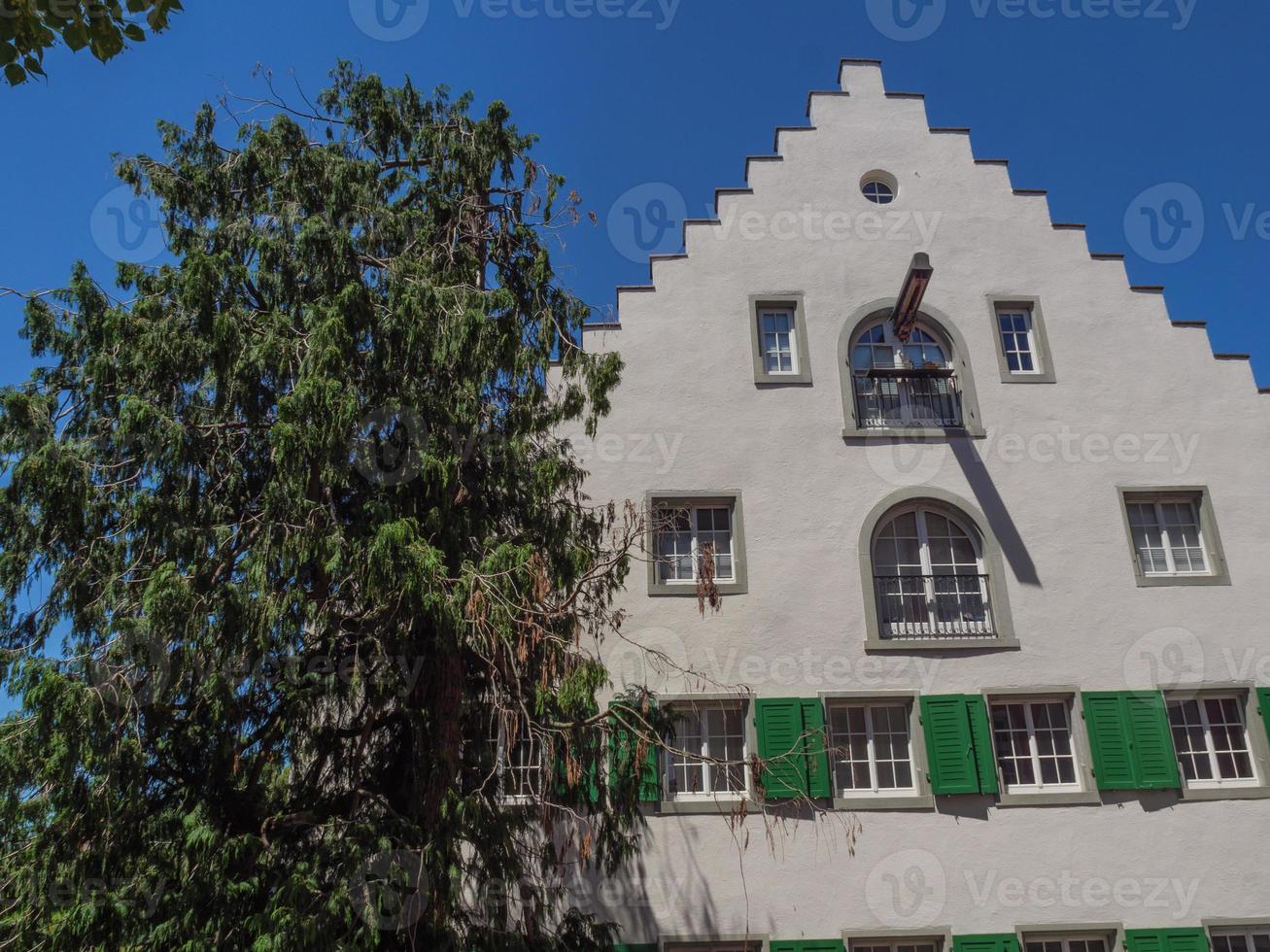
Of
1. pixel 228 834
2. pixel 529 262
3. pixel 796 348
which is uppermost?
pixel 796 348

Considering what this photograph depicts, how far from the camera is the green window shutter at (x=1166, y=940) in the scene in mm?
12102

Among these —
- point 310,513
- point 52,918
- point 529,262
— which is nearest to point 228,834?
point 52,918

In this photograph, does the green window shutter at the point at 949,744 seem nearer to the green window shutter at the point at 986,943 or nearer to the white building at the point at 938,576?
the white building at the point at 938,576

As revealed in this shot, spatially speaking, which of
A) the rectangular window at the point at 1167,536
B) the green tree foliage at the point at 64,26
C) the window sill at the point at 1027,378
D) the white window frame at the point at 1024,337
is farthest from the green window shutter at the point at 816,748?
the green tree foliage at the point at 64,26

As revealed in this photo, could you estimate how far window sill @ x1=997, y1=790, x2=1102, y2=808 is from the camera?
41.5 feet

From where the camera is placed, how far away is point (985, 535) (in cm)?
1391

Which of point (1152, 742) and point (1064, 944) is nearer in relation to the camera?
point (1064, 944)

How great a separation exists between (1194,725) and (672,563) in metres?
6.49

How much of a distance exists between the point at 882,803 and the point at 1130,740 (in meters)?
3.01

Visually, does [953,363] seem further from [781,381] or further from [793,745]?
[793,745]

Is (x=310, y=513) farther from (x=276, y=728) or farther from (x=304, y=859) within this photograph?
(x=304, y=859)

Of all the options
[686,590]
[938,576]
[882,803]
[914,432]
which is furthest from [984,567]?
[686,590]

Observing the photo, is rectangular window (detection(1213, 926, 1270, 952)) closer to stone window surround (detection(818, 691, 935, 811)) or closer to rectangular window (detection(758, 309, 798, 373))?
stone window surround (detection(818, 691, 935, 811))

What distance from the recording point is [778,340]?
1510 centimetres
